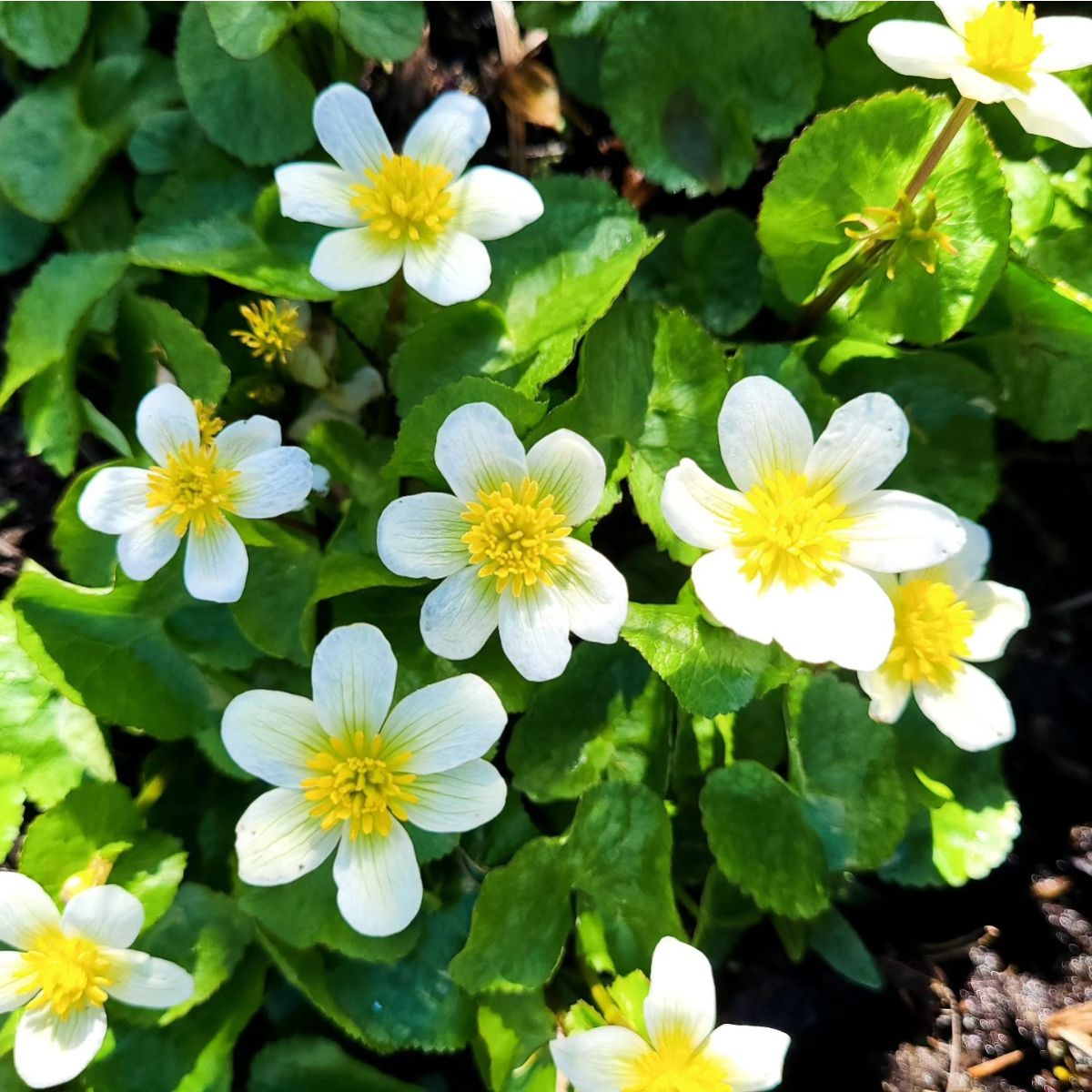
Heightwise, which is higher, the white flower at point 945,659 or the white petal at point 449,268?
the white petal at point 449,268

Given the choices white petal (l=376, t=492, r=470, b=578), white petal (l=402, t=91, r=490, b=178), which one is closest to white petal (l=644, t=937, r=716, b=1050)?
white petal (l=376, t=492, r=470, b=578)

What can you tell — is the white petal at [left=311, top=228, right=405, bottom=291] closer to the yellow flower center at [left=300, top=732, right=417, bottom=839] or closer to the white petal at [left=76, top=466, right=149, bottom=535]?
the white petal at [left=76, top=466, right=149, bottom=535]

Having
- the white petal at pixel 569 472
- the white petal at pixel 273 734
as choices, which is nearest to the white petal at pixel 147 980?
the white petal at pixel 273 734

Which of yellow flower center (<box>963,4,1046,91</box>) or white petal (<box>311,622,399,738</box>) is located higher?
yellow flower center (<box>963,4,1046,91</box>)

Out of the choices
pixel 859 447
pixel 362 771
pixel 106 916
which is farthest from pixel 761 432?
pixel 106 916

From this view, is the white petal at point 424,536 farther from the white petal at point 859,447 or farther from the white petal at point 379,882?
the white petal at point 859,447

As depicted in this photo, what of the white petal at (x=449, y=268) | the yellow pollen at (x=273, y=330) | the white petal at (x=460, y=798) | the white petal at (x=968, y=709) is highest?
the white petal at (x=449, y=268)
